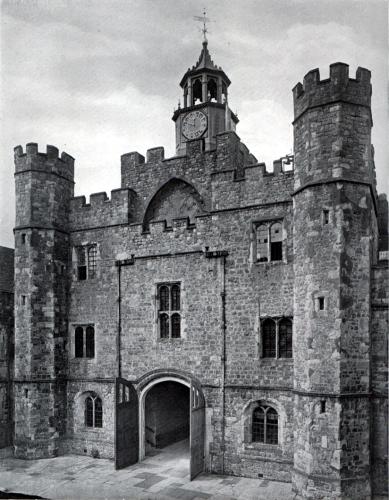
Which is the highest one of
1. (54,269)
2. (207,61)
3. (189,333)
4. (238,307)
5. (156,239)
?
(207,61)

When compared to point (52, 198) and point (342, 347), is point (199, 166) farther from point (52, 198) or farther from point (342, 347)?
point (342, 347)

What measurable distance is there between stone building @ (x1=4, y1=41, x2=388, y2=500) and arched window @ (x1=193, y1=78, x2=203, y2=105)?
594cm

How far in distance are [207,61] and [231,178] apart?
35.4 ft

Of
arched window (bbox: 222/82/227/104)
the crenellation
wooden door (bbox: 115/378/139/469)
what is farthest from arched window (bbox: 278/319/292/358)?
arched window (bbox: 222/82/227/104)

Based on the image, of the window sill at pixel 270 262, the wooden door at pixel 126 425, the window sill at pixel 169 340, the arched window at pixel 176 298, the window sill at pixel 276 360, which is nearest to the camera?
the window sill at pixel 276 360

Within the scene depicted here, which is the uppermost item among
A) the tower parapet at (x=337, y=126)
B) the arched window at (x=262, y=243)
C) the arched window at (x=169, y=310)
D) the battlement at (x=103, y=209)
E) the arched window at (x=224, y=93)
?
the arched window at (x=224, y=93)

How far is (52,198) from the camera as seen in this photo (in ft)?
65.5

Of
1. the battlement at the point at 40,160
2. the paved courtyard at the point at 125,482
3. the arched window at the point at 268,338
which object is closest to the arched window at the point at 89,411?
the paved courtyard at the point at 125,482

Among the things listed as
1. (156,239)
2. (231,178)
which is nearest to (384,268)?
(231,178)

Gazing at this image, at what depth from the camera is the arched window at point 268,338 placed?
16.0 meters

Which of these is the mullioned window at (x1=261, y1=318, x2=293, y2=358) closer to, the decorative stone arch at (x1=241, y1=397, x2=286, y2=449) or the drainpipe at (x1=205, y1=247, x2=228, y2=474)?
the drainpipe at (x1=205, y1=247, x2=228, y2=474)

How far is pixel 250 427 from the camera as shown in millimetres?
15953

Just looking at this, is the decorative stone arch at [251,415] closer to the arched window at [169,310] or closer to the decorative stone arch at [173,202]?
the arched window at [169,310]

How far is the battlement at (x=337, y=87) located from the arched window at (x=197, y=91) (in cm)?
1100
